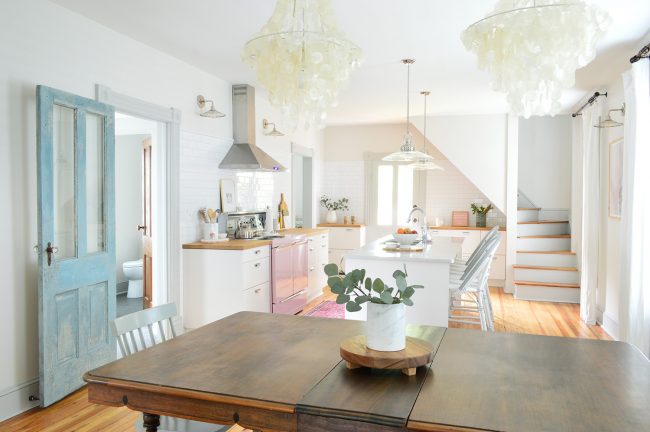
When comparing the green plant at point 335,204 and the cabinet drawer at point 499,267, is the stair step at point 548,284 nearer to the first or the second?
the cabinet drawer at point 499,267

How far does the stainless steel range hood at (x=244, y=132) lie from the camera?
18.6 ft

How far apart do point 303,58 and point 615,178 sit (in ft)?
14.8

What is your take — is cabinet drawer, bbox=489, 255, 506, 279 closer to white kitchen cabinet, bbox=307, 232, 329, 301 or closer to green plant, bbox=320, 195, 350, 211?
white kitchen cabinet, bbox=307, 232, 329, 301

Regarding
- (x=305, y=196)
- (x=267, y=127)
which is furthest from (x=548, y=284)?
(x=267, y=127)

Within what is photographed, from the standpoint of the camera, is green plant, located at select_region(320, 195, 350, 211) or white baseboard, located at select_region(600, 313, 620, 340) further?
green plant, located at select_region(320, 195, 350, 211)

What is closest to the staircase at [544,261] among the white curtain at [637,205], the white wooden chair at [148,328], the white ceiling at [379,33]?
the white ceiling at [379,33]

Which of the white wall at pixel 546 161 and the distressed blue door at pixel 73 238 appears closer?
the distressed blue door at pixel 73 238

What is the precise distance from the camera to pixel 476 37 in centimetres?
176

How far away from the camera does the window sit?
8.93 metres

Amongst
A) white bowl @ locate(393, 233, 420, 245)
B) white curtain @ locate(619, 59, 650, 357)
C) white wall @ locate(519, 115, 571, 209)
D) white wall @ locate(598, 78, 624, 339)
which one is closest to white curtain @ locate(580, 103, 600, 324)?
white wall @ locate(598, 78, 624, 339)

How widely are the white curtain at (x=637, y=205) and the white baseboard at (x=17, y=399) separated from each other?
14.3 ft

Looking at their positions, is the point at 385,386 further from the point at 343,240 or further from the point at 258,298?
the point at 343,240

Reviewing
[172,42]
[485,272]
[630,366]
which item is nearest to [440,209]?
[485,272]

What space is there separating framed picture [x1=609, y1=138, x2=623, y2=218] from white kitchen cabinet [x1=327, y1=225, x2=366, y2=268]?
13.7 feet
